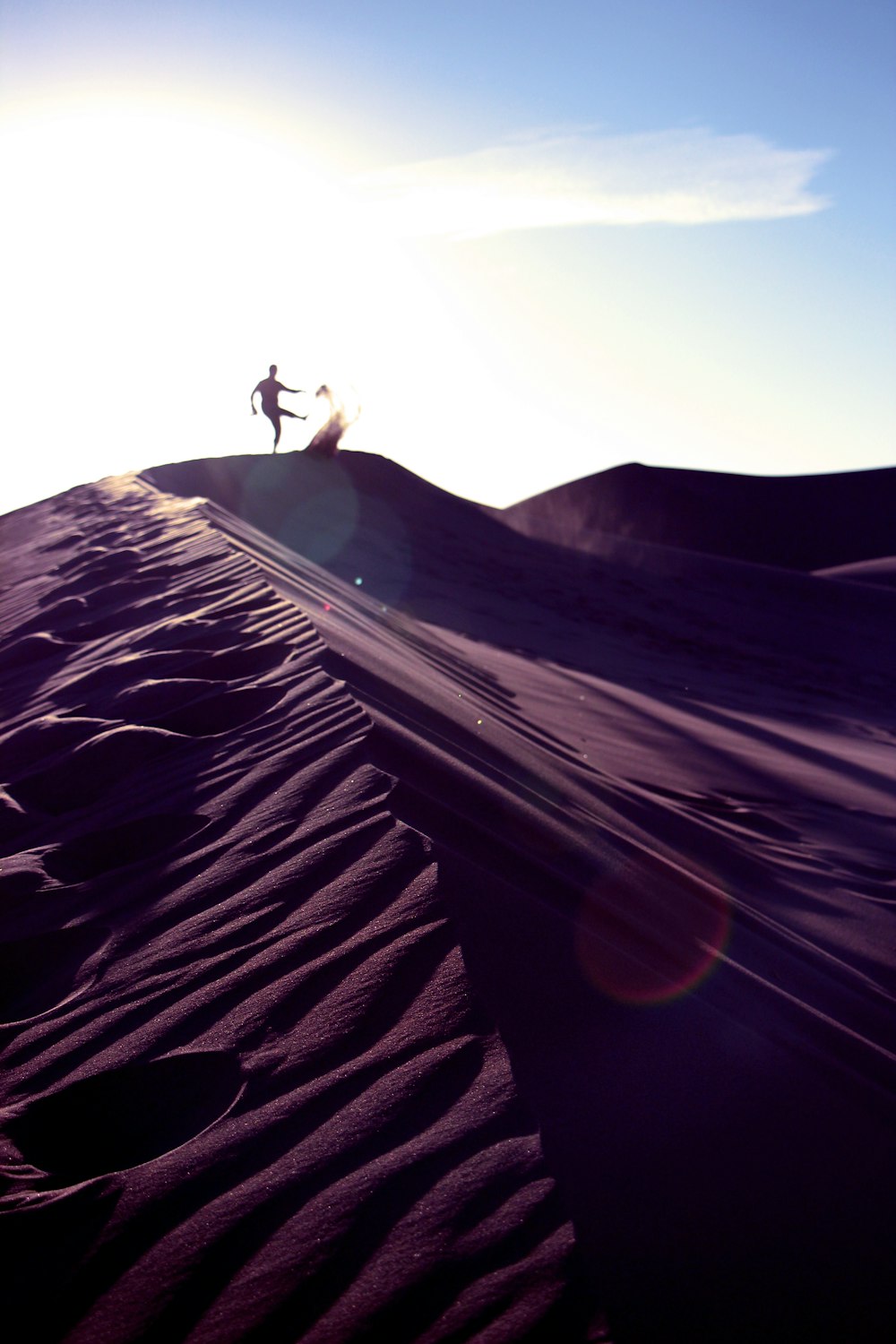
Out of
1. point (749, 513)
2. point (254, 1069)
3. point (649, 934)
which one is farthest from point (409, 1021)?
point (749, 513)

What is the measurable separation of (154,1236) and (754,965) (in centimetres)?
133

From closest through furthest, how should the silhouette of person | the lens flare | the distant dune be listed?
the lens flare
the silhouette of person
the distant dune

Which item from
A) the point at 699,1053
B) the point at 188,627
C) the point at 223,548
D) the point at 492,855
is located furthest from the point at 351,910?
the point at 223,548

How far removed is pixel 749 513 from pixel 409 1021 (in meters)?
34.1

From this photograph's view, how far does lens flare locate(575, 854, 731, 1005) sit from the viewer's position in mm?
1922

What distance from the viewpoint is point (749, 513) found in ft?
111

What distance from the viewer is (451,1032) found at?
1657mm

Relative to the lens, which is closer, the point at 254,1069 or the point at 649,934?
the point at 254,1069

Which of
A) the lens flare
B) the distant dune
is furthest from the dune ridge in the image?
the distant dune

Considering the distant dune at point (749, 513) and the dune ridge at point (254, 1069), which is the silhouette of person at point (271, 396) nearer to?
the dune ridge at point (254, 1069)

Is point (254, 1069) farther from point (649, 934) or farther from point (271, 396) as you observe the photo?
point (271, 396)

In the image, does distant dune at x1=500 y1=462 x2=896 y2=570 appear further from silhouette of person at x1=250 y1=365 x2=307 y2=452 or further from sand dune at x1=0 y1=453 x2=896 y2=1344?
sand dune at x1=0 y1=453 x2=896 y2=1344

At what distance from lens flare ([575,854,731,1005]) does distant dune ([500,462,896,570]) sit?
96.9ft

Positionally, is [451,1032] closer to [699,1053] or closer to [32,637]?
[699,1053]
